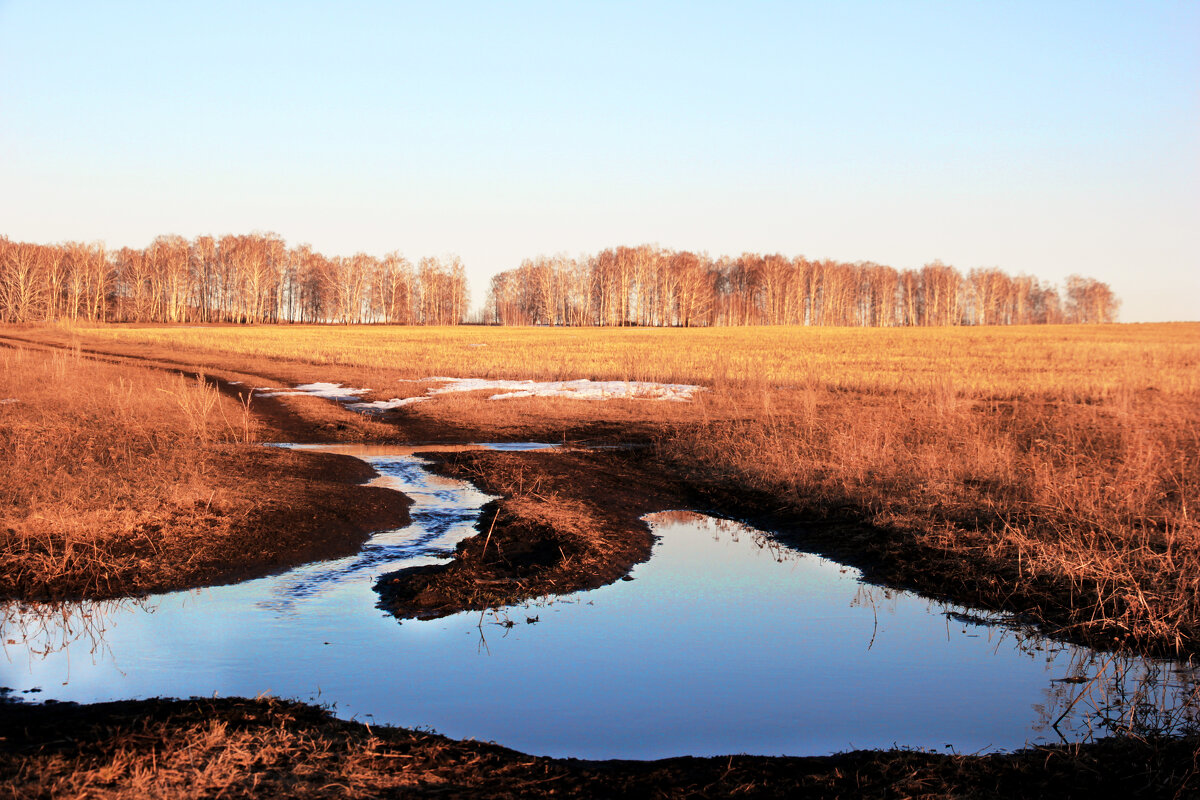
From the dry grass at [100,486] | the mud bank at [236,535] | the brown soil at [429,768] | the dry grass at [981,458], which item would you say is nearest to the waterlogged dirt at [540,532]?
the mud bank at [236,535]

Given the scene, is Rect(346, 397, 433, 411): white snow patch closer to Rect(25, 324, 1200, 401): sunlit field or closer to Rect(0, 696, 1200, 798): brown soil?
Rect(25, 324, 1200, 401): sunlit field

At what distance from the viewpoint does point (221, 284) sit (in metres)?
104

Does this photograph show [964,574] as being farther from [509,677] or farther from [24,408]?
[24,408]

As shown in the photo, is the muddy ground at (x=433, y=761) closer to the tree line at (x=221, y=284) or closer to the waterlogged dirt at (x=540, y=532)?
the waterlogged dirt at (x=540, y=532)

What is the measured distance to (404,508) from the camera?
11031 millimetres

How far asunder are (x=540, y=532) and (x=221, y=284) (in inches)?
4213

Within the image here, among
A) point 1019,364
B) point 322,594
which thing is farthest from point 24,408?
point 1019,364

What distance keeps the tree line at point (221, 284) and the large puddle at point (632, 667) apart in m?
91.3

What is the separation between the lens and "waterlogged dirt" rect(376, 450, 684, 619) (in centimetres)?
752

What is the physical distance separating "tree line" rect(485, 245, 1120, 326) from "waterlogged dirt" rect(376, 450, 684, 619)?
90.3 meters

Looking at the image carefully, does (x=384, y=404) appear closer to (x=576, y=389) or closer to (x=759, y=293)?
(x=576, y=389)

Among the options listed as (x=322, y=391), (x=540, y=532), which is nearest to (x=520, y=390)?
(x=322, y=391)

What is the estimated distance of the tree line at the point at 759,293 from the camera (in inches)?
4232

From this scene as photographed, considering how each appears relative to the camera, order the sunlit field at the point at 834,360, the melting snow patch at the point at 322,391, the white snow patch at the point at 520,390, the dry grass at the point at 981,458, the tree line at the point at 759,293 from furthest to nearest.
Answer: the tree line at the point at 759,293, the sunlit field at the point at 834,360, the melting snow patch at the point at 322,391, the white snow patch at the point at 520,390, the dry grass at the point at 981,458
